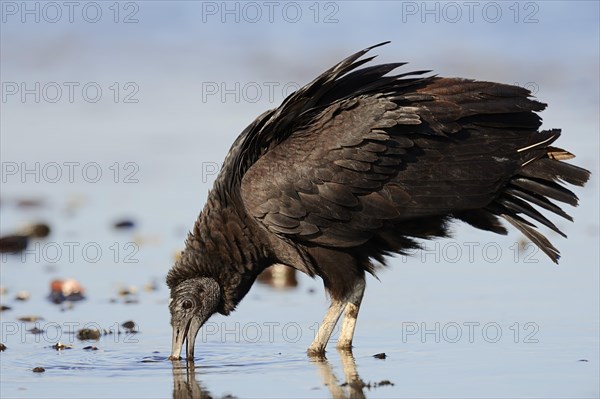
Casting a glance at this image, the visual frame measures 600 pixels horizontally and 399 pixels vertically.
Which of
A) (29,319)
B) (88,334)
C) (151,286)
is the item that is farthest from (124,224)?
(88,334)

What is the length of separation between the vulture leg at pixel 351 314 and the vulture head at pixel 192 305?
0.76 meters

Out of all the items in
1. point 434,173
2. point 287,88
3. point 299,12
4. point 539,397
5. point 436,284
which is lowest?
point 539,397

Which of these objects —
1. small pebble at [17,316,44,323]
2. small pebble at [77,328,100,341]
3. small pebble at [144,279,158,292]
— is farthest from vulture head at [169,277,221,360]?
small pebble at [144,279,158,292]

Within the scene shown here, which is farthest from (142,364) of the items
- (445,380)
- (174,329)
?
(445,380)

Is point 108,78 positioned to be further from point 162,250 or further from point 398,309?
point 398,309

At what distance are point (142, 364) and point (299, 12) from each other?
10.5 metres

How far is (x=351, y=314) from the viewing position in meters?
7.96

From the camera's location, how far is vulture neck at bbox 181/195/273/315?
7910mm

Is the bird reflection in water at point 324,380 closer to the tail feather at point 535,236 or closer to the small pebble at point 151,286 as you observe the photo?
the tail feather at point 535,236

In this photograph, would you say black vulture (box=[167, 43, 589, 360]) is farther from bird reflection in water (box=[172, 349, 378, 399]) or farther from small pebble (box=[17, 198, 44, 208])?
small pebble (box=[17, 198, 44, 208])

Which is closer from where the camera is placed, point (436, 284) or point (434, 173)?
point (434, 173)

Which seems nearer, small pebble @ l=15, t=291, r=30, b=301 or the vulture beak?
the vulture beak

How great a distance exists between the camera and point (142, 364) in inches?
291

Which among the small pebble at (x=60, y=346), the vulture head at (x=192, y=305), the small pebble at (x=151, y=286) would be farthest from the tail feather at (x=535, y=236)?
the small pebble at (x=60, y=346)
